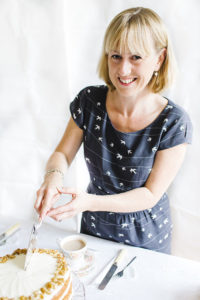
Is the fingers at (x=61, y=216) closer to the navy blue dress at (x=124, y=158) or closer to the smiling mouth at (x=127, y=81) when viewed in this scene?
the navy blue dress at (x=124, y=158)

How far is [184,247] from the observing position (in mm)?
1588

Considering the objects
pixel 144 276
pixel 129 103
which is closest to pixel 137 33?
pixel 129 103

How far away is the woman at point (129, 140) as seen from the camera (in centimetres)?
106

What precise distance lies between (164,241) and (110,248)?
1.16 feet

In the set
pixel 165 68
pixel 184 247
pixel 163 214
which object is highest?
pixel 165 68

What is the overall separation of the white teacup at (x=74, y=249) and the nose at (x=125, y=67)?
1.93 ft

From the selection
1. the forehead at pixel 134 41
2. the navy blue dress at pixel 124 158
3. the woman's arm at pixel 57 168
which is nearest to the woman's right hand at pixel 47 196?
Result: the woman's arm at pixel 57 168

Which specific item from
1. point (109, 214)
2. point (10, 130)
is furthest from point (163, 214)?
point (10, 130)

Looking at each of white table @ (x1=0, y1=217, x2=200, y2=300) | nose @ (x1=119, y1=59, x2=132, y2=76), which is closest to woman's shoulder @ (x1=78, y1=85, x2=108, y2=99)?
nose @ (x1=119, y1=59, x2=132, y2=76)

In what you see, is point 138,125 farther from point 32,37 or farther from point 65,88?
point 32,37

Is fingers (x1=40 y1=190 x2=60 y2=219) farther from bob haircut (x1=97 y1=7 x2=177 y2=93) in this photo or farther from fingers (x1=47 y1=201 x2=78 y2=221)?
bob haircut (x1=97 y1=7 x2=177 y2=93)

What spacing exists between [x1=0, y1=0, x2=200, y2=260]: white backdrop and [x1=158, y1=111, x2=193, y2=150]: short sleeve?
22cm

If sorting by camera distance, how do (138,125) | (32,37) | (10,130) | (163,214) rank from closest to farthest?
(138,125) < (163,214) < (32,37) < (10,130)

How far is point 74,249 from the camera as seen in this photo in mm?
1012
